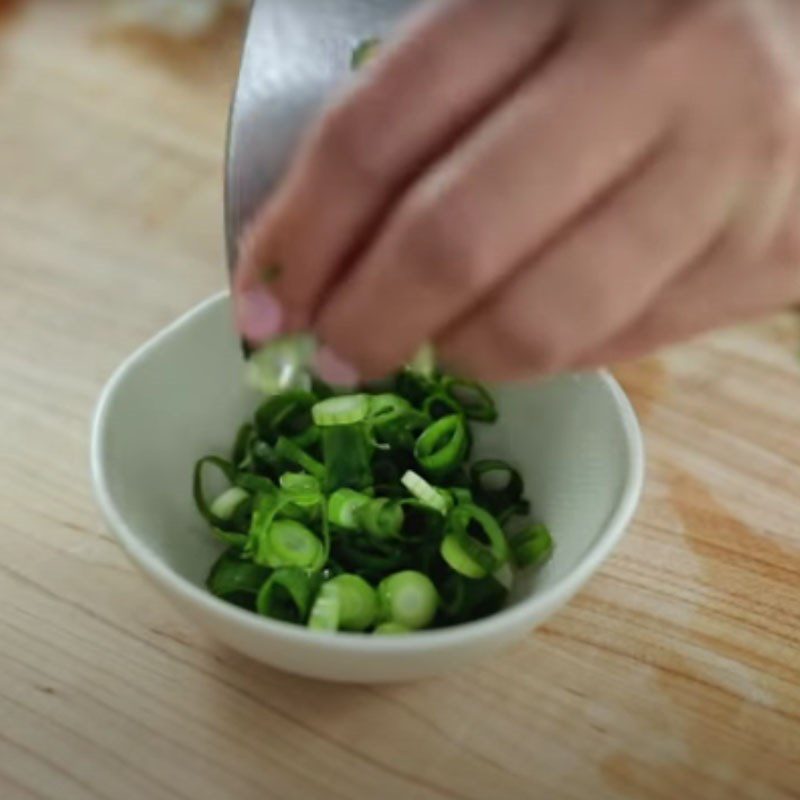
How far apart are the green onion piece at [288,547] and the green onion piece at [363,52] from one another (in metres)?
0.35

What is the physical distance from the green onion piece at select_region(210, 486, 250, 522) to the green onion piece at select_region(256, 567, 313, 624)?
0.36ft

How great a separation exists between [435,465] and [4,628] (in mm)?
348

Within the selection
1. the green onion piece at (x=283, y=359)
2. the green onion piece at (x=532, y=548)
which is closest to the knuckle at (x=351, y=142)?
the green onion piece at (x=283, y=359)

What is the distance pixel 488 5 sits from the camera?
598 millimetres

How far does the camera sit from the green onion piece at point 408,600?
908mm

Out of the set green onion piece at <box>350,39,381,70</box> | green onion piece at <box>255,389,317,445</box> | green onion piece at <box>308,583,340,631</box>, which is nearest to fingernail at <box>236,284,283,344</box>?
green onion piece at <box>350,39,381,70</box>

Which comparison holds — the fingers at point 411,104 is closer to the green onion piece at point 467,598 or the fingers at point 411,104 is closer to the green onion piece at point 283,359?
the green onion piece at point 283,359

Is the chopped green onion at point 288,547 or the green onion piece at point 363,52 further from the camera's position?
the chopped green onion at point 288,547

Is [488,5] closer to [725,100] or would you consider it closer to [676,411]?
[725,100]

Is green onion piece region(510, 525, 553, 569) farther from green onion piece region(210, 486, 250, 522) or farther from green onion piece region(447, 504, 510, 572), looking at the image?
green onion piece region(210, 486, 250, 522)

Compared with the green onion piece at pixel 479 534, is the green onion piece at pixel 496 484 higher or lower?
lower

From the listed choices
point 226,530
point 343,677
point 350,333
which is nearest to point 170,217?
point 226,530

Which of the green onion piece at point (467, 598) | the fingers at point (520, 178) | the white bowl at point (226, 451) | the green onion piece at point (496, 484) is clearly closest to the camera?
the fingers at point (520, 178)

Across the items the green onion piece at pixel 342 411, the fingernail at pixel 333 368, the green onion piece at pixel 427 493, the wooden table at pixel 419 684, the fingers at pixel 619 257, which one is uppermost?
the fingers at pixel 619 257
